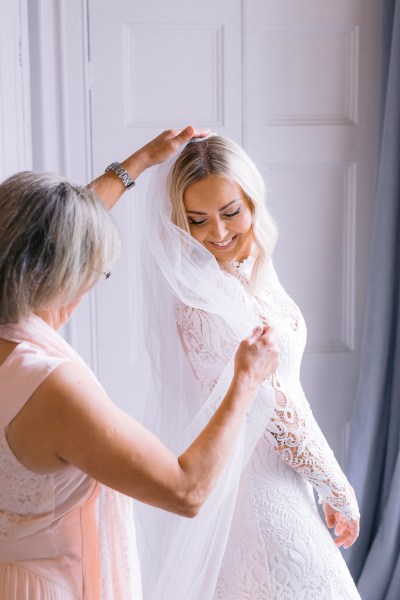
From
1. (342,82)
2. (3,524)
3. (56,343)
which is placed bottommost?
(3,524)

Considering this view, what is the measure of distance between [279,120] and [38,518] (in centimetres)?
188

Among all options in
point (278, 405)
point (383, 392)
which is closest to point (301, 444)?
point (278, 405)

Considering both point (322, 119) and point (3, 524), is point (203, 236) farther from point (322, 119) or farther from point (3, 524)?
point (322, 119)

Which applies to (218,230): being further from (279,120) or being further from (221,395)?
(279,120)

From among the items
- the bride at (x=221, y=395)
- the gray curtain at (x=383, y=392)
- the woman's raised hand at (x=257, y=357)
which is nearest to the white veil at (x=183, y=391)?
the bride at (x=221, y=395)

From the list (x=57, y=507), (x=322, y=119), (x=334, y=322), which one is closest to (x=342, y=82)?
(x=322, y=119)

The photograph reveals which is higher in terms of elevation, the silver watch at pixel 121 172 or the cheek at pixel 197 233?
the silver watch at pixel 121 172

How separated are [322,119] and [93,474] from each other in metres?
1.98

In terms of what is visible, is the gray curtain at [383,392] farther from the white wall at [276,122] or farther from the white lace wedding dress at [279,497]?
the white lace wedding dress at [279,497]

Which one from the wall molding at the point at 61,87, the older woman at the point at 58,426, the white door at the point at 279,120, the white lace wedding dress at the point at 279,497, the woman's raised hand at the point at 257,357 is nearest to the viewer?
the older woman at the point at 58,426

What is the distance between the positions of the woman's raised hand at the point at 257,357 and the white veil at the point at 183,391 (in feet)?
0.73

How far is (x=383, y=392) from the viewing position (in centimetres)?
283

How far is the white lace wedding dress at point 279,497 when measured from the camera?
62.5 inches

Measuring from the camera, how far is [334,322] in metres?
2.90
